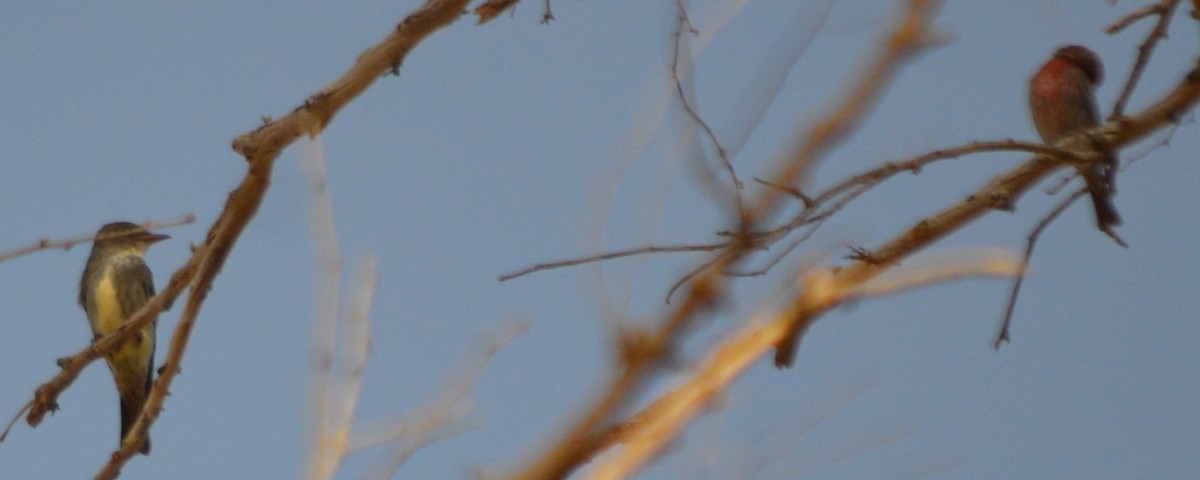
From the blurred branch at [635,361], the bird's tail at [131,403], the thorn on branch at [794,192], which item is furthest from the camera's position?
the bird's tail at [131,403]

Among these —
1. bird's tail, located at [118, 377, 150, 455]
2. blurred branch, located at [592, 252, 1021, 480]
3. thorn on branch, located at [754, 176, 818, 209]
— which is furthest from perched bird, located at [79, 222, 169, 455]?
blurred branch, located at [592, 252, 1021, 480]

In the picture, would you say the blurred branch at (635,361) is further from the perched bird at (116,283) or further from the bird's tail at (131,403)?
the perched bird at (116,283)

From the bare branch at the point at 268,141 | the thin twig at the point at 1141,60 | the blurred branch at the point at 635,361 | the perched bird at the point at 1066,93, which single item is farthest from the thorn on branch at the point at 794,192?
the perched bird at the point at 1066,93

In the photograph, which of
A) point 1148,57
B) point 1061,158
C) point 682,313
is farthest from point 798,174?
point 1148,57

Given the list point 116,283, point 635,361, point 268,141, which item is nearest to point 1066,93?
point 268,141

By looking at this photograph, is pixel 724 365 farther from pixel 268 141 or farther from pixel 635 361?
pixel 268 141

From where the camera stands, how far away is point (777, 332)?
134 centimetres

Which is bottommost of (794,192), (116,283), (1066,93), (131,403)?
(1066,93)

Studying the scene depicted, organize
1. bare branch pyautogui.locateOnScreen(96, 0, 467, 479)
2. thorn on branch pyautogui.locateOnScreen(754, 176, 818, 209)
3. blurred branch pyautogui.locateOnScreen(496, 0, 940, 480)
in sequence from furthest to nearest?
bare branch pyautogui.locateOnScreen(96, 0, 467, 479), thorn on branch pyautogui.locateOnScreen(754, 176, 818, 209), blurred branch pyautogui.locateOnScreen(496, 0, 940, 480)

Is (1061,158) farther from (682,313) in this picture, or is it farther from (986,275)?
(682,313)

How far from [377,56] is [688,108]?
957 millimetres

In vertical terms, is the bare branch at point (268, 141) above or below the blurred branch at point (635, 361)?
above

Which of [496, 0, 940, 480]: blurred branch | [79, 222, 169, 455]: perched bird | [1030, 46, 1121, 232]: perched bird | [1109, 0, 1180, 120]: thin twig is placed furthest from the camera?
[79, 222, 169, 455]: perched bird

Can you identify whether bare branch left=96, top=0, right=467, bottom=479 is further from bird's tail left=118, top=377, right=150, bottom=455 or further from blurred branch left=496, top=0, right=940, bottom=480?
bird's tail left=118, top=377, right=150, bottom=455
